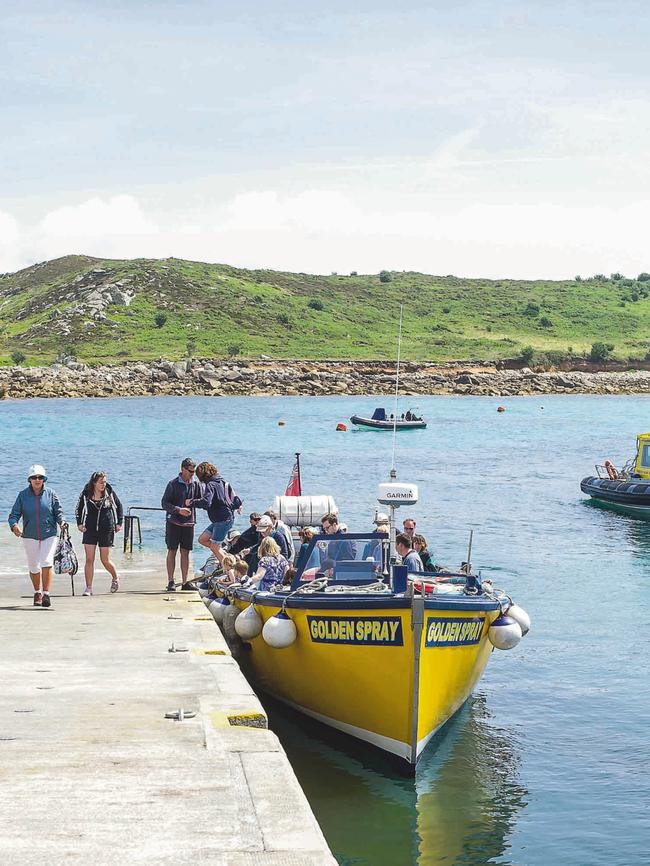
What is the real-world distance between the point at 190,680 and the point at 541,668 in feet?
25.4

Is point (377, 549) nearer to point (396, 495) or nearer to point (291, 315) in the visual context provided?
point (396, 495)

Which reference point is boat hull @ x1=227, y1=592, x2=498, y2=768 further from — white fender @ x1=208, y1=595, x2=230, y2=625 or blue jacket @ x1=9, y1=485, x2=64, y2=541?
blue jacket @ x1=9, y1=485, x2=64, y2=541

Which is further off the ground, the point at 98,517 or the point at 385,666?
the point at 98,517

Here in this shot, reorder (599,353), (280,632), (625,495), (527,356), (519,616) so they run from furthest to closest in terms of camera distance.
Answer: (599,353), (527,356), (625,495), (519,616), (280,632)

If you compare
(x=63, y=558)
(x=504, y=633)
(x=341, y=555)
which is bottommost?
(x=504, y=633)

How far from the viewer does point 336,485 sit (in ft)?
148

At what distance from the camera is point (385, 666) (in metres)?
11.8

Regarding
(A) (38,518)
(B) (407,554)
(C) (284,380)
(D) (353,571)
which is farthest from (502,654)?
(C) (284,380)

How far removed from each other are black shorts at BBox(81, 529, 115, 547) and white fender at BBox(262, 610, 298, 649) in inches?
156

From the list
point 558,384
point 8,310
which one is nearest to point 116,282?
point 8,310

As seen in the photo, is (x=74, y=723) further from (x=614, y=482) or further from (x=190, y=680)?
(x=614, y=482)

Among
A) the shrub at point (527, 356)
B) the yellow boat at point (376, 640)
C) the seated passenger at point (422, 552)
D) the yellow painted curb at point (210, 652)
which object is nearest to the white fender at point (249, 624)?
the yellow boat at point (376, 640)

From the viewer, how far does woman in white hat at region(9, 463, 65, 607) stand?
14461 mm

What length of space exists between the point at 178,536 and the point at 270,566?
312cm
